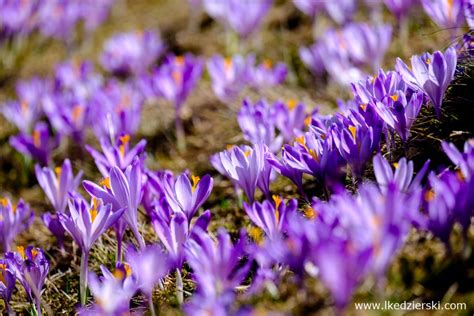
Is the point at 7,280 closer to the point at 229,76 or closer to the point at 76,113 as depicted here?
the point at 76,113

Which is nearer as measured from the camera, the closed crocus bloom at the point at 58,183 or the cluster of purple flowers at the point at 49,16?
the closed crocus bloom at the point at 58,183

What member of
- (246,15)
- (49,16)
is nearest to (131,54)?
(246,15)

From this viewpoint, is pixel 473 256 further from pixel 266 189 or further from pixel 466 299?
pixel 266 189

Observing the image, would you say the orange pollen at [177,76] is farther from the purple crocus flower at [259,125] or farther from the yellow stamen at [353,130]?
the yellow stamen at [353,130]

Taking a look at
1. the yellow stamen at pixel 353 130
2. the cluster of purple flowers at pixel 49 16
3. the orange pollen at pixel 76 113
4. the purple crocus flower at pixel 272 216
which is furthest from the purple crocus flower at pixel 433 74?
the cluster of purple flowers at pixel 49 16

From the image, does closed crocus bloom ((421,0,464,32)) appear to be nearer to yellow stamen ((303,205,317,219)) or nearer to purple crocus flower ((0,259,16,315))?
yellow stamen ((303,205,317,219))

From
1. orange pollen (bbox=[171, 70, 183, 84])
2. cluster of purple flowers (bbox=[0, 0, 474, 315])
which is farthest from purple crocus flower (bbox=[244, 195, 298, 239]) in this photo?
orange pollen (bbox=[171, 70, 183, 84])
